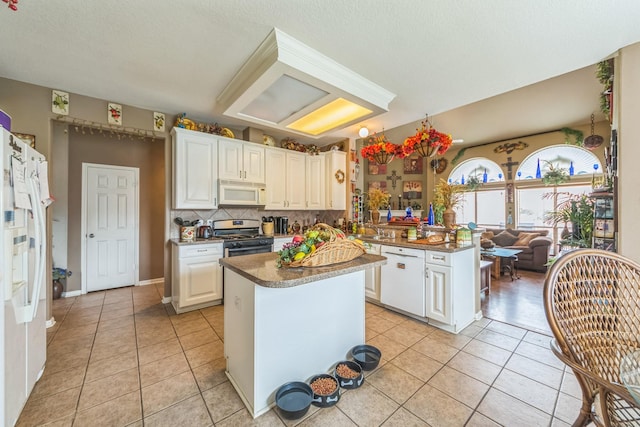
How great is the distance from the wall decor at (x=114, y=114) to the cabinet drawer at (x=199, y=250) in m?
1.78

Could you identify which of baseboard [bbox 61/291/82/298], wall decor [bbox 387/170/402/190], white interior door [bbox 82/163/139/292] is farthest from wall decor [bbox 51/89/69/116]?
wall decor [bbox 387/170/402/190]

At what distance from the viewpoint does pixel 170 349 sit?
2.39 meters

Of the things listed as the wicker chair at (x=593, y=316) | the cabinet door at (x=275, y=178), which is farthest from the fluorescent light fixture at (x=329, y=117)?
the wicker chair at (x=593, y=316)

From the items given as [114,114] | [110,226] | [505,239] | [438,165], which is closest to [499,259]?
[505,239]

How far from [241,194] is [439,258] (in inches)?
113

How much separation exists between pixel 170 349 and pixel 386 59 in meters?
3.35

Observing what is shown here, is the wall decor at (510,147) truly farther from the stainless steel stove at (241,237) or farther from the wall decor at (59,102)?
the wall decor at (59,102)

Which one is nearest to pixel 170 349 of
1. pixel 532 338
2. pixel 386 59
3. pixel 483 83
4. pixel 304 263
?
pixel 304 263

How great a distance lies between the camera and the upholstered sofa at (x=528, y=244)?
214 inches

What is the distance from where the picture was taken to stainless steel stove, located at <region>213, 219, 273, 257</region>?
350 centimetres

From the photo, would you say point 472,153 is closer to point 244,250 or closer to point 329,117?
point 329,117

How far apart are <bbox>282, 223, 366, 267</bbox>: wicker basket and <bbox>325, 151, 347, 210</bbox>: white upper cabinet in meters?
2.68

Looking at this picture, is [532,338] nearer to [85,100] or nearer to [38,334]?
[38,334]

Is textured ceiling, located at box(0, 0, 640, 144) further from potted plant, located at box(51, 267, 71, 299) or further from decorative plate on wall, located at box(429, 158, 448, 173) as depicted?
decorative plate on wall, located at box(429, 158, 448, 173)
